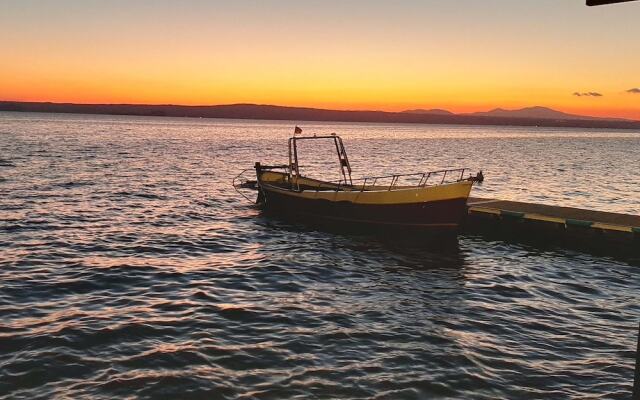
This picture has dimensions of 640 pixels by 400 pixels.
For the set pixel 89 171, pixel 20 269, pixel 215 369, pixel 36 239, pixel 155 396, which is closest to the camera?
pixel 155 396

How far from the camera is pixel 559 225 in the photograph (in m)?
20.8

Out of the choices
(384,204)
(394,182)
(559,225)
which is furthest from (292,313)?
(394,182)

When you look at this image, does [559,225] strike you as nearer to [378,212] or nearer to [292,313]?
[378,212]

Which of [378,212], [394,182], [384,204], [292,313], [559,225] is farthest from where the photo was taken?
[394,182]

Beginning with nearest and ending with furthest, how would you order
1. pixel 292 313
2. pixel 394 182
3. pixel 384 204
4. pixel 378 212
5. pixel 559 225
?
1. pixel 292 313
2. pixel 559 225
3. pixel 384 204
4. pixel 378 212
5. pixel 394 182

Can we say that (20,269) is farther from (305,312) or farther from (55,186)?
(55,186)

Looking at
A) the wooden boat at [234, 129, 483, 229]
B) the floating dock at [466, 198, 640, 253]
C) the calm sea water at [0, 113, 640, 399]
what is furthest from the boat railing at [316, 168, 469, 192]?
the calm sea water at [0, 113, 640, 399]

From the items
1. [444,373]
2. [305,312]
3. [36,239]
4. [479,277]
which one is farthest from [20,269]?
[479,277]

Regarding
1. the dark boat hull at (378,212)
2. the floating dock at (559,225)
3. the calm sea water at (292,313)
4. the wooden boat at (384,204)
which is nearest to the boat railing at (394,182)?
the wooden boat at (384,204)

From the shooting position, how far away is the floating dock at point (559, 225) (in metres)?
19.4

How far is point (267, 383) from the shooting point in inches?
352

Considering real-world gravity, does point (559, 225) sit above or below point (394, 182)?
above

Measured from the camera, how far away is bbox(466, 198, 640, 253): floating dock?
1939 cm

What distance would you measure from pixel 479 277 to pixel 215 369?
10.1m
